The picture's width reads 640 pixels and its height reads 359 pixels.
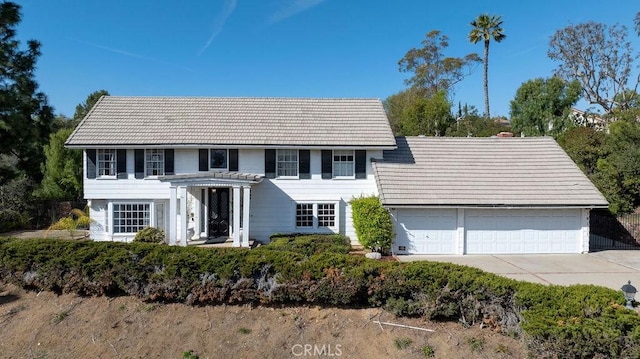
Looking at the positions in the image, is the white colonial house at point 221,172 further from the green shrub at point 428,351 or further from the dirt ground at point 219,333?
the green shrub at point 428,351

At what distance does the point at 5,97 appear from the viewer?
2167cm

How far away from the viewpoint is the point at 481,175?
54.5 feet

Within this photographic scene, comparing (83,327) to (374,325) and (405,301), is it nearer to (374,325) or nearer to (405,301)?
(374,325)

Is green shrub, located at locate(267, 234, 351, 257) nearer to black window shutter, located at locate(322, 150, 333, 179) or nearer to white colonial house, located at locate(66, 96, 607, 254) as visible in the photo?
white colonial house, located at locate(66, 96, 607, 254)

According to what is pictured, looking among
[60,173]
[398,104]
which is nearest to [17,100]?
[60,173]

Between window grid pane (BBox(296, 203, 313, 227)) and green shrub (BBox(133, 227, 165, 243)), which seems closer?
green shrub (BBox(133, 227, 165, 243))

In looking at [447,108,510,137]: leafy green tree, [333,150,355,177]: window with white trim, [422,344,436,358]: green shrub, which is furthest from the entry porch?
[447,108,510,137]: leafy green tree

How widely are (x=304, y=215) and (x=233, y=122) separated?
5.73 meters

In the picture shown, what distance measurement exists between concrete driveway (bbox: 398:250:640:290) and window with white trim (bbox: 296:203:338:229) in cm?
357

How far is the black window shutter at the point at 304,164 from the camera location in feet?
54.6

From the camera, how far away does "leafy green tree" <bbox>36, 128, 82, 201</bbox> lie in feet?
80.3

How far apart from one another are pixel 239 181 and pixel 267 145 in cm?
226

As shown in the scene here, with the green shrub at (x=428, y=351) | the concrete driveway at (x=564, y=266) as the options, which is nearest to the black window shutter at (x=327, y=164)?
the concrete driveway at (x=564, y=266)

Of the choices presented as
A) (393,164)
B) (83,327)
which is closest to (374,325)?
(83,327)
